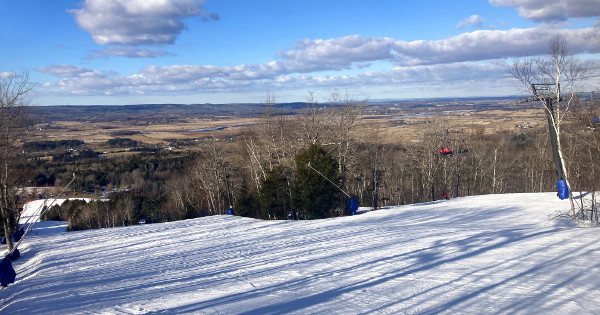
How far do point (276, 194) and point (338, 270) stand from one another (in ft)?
67.3

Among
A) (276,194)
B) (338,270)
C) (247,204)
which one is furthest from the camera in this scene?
(247,204)

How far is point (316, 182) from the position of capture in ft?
91.4

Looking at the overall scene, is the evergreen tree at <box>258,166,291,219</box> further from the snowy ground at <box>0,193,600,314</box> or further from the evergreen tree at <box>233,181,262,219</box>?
the snowy ground at <box>0,193,600,314</box>

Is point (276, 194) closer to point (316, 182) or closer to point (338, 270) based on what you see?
point (316, 182)

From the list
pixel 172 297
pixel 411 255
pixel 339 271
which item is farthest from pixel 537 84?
pixel 172 297

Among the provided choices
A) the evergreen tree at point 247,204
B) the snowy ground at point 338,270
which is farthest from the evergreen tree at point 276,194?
the snowy ground at point 338,270

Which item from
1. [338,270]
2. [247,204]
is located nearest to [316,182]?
[247,204]

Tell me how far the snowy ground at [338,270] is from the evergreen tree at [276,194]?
11.0 metres

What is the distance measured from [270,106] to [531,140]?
3200 centimetres

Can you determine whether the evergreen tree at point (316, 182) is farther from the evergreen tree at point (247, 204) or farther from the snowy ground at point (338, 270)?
the snowy ground at point (338, 270)

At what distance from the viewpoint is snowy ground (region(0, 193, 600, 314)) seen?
330 inches

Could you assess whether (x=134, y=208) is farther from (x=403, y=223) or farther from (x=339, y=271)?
(x=339, y=271)

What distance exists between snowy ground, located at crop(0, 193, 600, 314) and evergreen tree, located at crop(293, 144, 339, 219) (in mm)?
8129

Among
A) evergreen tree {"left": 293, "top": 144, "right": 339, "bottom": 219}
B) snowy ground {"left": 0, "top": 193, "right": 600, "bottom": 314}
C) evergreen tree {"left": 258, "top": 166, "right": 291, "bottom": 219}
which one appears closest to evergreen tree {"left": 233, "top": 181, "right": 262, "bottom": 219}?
evergreen tree {"left": 258, "top": 166, "right": 291, "bottom": 219}
